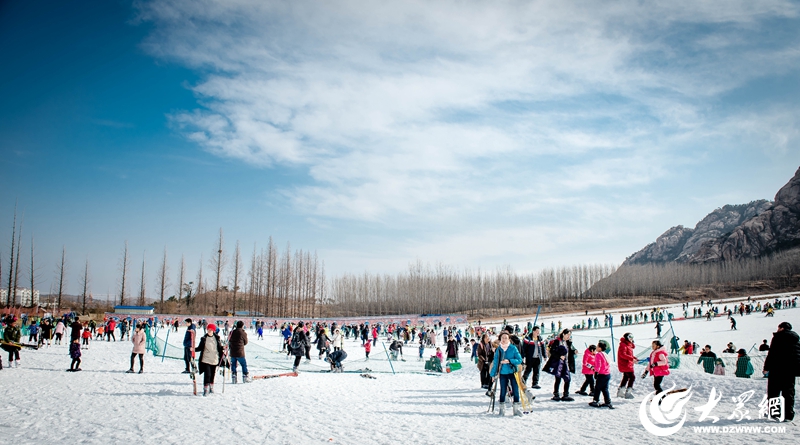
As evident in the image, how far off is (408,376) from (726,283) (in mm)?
122654

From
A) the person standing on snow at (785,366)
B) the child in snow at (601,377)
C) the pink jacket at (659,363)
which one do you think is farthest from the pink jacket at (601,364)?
the person standing on snow at (785,366)

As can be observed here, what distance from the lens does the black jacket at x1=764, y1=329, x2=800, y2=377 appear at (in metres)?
7.27

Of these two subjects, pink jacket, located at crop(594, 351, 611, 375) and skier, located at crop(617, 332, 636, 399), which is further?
skier, located at crop(617, 332, 636, 399)

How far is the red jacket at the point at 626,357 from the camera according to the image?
912 cm

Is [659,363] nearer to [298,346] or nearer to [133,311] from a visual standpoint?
[298,346]

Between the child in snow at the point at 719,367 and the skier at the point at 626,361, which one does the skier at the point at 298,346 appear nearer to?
the skier at the point at 626,361

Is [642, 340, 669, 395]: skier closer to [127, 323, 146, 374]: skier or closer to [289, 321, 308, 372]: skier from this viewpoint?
[289, 321, 308, 372]: skier

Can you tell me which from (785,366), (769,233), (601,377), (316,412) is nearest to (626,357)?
(601,377)

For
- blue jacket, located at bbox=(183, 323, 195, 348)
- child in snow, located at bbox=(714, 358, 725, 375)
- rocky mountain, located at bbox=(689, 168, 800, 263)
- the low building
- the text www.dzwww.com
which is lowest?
the low building

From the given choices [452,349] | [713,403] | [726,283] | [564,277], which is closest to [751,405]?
[713,403]

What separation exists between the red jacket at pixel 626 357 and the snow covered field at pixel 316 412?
71 centimetres

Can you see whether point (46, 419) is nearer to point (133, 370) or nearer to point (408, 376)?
point (133, 370)

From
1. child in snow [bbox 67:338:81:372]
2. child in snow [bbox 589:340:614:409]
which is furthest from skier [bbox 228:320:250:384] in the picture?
child in snow [bbox 589:340:614:409]

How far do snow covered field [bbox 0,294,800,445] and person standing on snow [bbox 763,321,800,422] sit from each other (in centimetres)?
44
